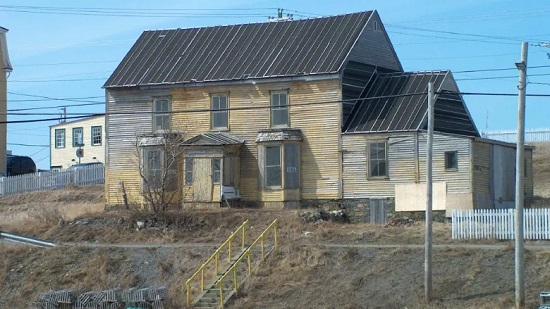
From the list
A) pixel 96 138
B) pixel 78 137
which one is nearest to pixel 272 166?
pixel 96 138

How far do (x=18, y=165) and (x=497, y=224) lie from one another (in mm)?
41098

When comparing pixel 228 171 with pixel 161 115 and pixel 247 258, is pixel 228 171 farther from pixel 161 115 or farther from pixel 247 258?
pixel 247 258

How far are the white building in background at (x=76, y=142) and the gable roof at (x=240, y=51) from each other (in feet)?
87.6

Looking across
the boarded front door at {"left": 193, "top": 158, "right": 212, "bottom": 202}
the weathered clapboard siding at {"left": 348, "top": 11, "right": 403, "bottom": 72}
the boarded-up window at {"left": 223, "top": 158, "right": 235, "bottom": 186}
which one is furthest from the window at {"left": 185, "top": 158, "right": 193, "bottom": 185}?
the weathered clapboard siding at {"left": 348, "top": 11, "right": 403, "bottom": 72}

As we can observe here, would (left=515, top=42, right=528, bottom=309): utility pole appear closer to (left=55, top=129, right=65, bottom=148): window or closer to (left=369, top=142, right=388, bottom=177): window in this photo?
(left=369, top=142, right=388, bottom=177): window

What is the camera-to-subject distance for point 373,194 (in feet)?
137

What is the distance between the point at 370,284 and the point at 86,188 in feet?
95.6

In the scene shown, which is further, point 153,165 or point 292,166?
point 153,165

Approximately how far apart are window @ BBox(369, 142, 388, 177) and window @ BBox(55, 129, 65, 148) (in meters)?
41.7

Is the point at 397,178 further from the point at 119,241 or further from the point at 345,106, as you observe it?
the point at 119,241

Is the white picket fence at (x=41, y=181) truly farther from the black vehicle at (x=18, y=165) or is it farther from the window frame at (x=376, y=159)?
the window frame at (x=376, y=159)

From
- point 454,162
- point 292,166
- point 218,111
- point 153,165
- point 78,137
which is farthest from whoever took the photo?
point 78,137

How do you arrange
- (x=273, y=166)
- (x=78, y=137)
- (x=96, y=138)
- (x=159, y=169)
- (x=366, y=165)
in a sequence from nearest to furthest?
(x=366, y=165) → (x=273, y=166) → (x=159, y=169) → (x=96, y=138) → (x=78, y=137)

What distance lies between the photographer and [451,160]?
Result: 40.2 m
